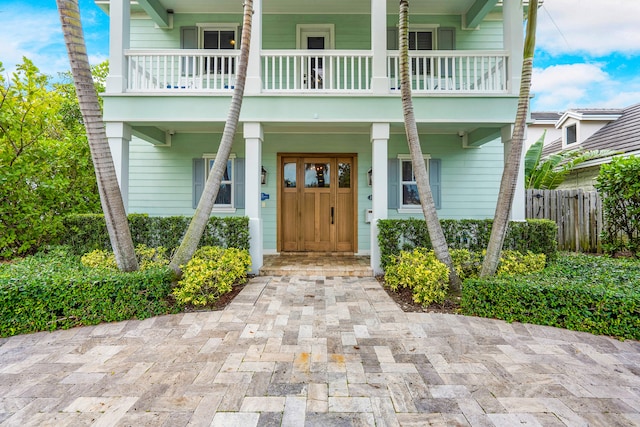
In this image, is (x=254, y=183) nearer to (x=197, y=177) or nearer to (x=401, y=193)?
(x=197, y=177)

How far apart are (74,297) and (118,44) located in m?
4.85

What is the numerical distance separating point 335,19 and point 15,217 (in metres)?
8.19

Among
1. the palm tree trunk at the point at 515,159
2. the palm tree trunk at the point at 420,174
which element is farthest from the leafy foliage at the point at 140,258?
the palm tree trunk at the point at 515,159

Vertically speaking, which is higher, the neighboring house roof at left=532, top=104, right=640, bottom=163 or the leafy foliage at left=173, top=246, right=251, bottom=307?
the neighboring house roof at left=532, top=104, right=640, bottom=163

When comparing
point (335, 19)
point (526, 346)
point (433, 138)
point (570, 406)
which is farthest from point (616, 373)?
point (335, 19)

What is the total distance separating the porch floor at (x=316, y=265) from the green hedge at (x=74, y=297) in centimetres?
239

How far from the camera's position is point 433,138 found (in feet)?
26.5

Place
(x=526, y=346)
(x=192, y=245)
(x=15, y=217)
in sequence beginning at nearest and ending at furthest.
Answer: (x=526, y=346) → (x=192, y=245) → (x=15, y=217)

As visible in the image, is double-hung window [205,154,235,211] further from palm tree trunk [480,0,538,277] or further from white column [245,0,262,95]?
palm tree trunk [480,0,538,277]

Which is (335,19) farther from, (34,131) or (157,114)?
(34,131)

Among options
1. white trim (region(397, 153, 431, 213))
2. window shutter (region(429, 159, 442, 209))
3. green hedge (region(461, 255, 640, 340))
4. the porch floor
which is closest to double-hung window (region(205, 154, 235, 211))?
the porch floor

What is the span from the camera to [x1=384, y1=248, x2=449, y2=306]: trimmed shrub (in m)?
4.36

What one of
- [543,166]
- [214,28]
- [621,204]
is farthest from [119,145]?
[543,166]

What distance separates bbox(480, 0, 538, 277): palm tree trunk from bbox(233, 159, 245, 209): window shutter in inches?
223
